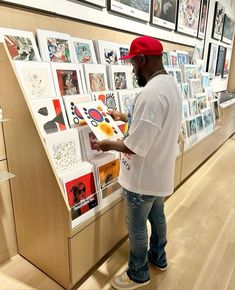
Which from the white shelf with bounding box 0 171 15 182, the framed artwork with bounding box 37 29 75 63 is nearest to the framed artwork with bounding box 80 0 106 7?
the framed artwork with bounding box 37 29 75 63

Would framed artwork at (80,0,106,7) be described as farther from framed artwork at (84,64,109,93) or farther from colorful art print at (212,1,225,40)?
colorful art print at (212,1,225,40)

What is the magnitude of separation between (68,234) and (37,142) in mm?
563

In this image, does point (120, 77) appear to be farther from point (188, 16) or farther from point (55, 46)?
point (188, 16)

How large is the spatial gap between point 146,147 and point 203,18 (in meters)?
3.42

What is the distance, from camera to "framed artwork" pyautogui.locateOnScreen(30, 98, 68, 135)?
53.2 inches

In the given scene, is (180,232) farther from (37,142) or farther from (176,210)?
(37,142)

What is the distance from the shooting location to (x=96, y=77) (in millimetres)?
1767

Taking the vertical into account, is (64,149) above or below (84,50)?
below

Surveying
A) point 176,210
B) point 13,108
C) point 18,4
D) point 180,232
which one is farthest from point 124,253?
point 18,4

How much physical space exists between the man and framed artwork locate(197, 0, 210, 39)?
3.01m

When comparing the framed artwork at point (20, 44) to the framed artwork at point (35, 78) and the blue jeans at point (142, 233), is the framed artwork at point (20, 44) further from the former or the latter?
the blue jeans at point (142, 233)

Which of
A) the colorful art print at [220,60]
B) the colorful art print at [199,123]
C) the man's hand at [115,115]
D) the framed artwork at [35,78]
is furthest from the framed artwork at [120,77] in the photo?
the colorful art print at [220,60]

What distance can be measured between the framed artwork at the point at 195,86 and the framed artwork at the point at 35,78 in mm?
2086

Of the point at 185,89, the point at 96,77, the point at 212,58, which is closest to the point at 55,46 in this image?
the point at 96,77
